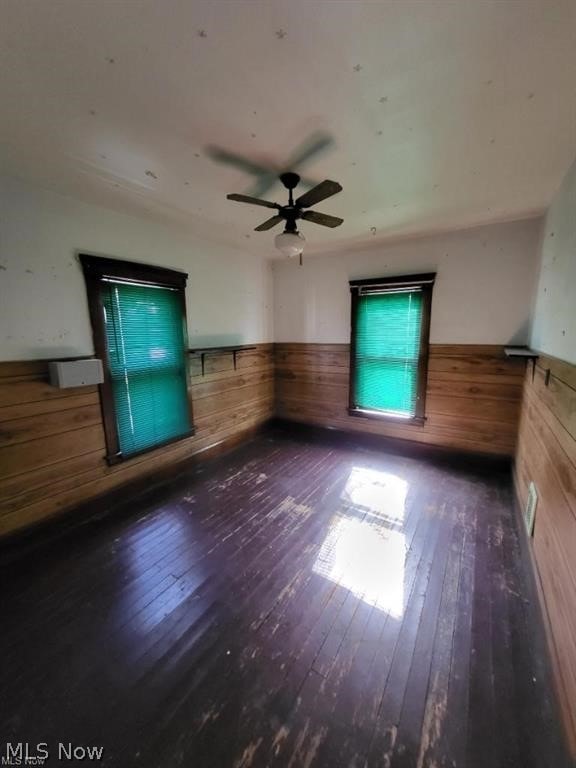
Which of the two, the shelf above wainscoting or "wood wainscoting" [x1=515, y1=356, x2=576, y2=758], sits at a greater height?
the shelf above wainscoting

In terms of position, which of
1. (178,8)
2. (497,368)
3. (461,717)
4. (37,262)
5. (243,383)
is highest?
(178,8)

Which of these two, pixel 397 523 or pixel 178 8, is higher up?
pixel 178 8

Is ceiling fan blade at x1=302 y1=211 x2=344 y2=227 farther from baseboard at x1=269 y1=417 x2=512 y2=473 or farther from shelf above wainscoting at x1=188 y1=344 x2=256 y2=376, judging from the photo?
baseboard at x1=269 y1=417 x2=512 y2=473

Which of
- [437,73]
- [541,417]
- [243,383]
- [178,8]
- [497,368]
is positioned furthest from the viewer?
[243,383]

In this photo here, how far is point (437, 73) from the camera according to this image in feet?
3.71

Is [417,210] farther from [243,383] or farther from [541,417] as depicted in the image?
[243,383]

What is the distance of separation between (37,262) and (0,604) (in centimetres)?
210

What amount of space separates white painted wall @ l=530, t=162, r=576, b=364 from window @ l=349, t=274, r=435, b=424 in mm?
955

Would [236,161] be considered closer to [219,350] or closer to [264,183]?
[264,183]

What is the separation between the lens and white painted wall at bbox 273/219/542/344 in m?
2.71

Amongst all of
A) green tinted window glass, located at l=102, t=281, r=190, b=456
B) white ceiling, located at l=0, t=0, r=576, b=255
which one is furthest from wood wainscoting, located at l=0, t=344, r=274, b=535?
white ceiling, located at l=0, t=0, r=576, b=255

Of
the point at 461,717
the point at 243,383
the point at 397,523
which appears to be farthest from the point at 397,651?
the point at 243,383

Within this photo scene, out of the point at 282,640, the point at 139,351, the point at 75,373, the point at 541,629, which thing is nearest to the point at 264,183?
the point at 139,351

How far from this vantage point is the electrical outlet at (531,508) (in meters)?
1.83
